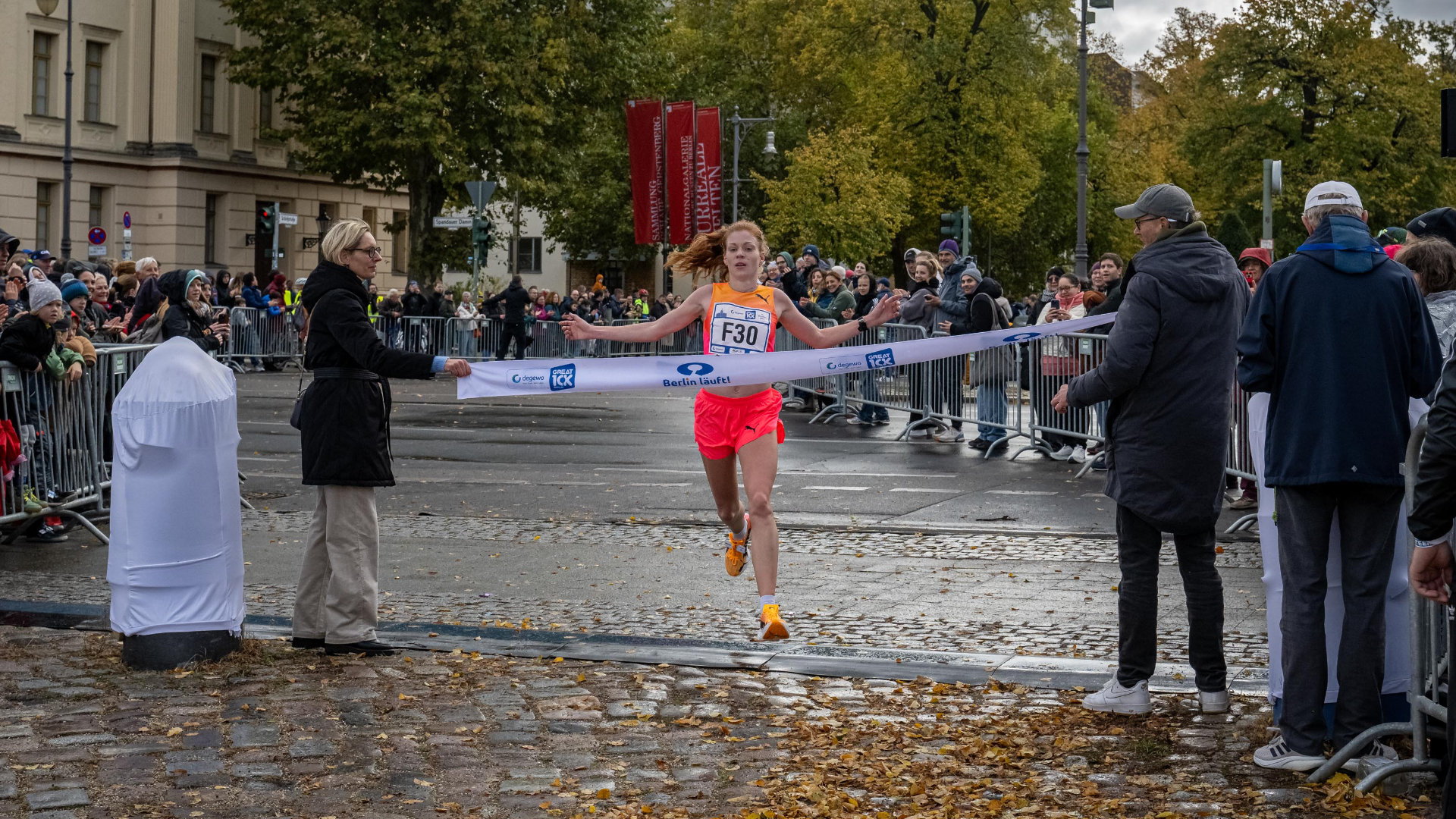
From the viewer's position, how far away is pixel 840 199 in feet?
184

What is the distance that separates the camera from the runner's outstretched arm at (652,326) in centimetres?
866

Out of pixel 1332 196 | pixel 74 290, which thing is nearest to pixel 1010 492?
pixel 74 290

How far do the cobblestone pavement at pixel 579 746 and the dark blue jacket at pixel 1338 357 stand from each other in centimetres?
106

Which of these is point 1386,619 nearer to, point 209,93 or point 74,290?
point 74,290

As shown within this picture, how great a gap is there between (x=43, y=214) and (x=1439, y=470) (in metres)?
49.8

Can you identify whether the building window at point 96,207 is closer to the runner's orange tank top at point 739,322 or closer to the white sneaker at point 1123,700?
the runner's orange tank top at point 739,322

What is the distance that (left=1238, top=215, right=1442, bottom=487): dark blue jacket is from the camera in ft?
18.7

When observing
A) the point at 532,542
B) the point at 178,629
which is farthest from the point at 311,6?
the point at 178,629

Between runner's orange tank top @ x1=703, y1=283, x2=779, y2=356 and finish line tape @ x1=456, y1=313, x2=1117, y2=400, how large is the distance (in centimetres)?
11

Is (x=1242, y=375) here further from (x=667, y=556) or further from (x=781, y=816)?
(x=667, y=556)

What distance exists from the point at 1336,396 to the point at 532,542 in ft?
22.4

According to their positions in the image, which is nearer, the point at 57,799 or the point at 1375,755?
the point at 57,799

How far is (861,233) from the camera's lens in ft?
182

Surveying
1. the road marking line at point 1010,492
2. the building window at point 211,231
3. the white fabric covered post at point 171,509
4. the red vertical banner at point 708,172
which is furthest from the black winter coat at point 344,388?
the building window at point 211,231
